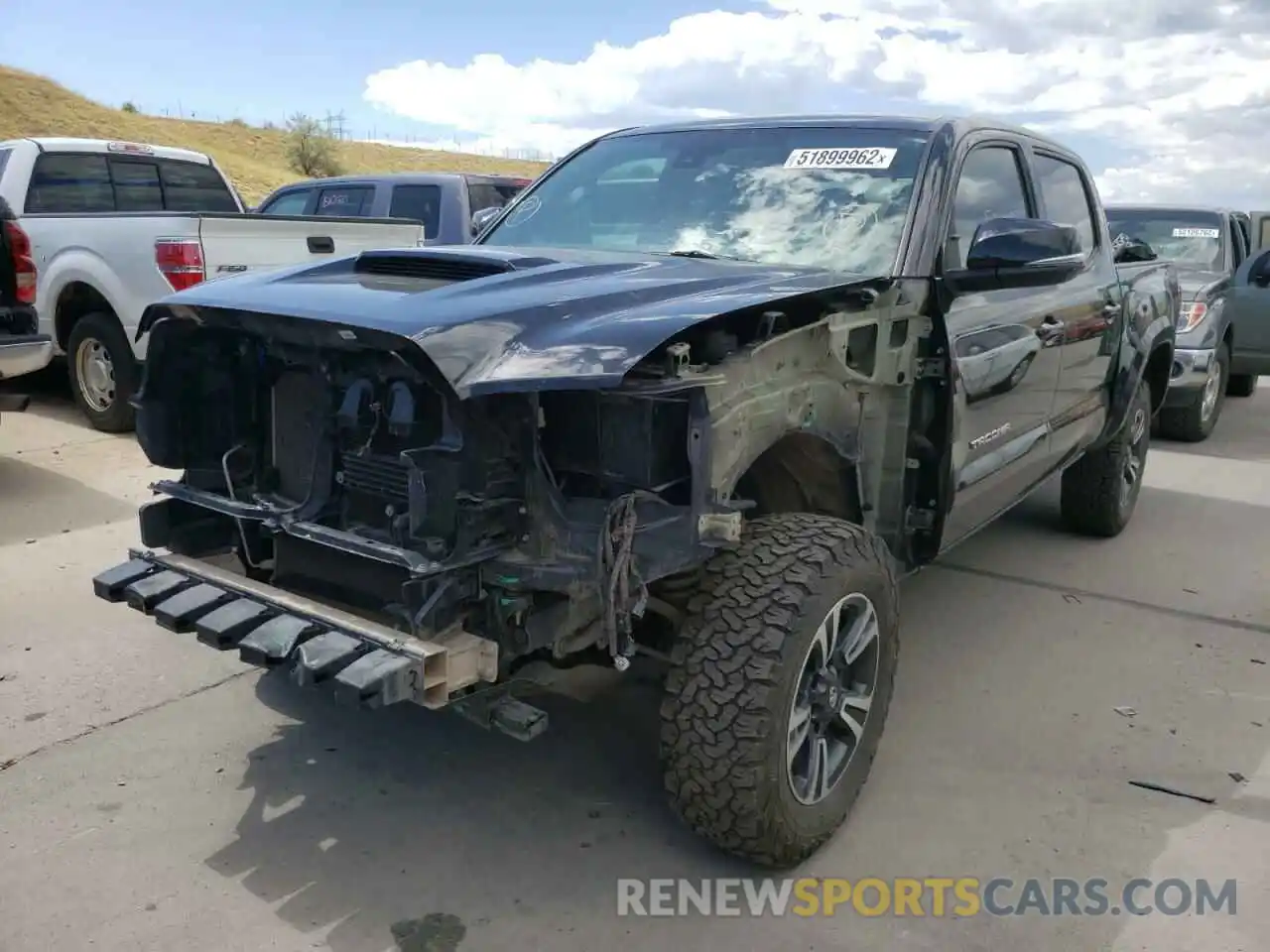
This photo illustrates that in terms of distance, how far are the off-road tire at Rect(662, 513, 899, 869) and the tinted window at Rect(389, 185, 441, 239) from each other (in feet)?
24.0

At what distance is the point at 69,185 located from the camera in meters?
8.60

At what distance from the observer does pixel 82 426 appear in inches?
316

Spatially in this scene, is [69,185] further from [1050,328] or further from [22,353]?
[1050,328]

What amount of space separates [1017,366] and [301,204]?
8.50 meters

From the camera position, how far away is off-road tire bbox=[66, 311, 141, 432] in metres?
7.45

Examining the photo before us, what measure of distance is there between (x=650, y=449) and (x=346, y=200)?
28.1 ft

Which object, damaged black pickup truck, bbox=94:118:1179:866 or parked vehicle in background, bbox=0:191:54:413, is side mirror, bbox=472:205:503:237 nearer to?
damaged black pickup truck, bbox=94:118:1179:866

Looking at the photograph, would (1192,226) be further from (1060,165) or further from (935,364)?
(935,364)

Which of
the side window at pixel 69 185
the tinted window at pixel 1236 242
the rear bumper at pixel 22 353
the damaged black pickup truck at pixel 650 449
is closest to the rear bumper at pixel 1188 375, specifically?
the tinted window at pixel 1236 242

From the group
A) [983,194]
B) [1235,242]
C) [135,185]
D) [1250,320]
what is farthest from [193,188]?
[1235,242]

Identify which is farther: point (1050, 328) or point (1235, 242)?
point (1235, 242)

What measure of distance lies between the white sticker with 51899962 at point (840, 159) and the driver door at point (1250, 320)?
7642mm

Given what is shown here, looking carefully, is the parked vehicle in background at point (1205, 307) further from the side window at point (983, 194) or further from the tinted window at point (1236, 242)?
the side window at point (983, 194)

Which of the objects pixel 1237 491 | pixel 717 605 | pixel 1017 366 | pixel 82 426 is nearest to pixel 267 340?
pixel 717 605
